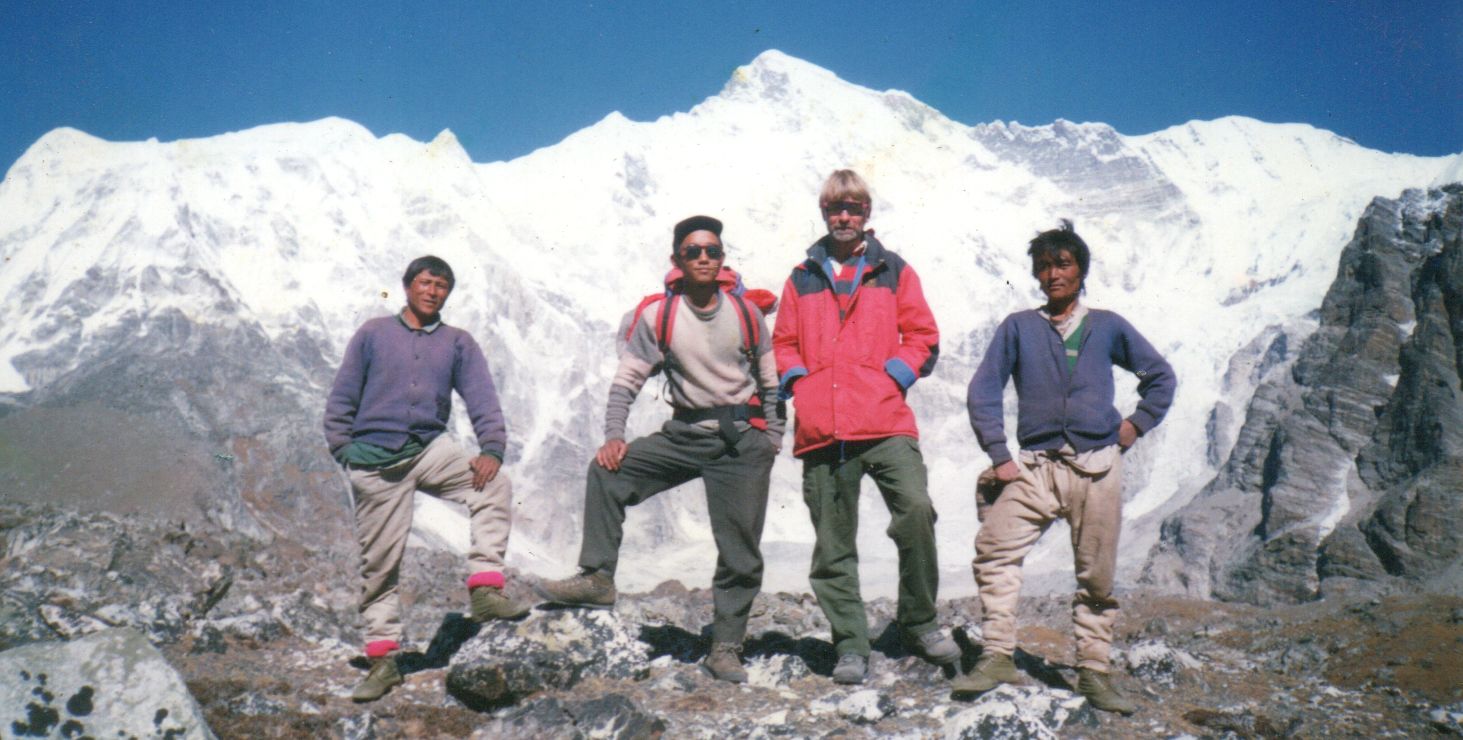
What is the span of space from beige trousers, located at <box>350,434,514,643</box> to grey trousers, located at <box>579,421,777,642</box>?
0.71 meters

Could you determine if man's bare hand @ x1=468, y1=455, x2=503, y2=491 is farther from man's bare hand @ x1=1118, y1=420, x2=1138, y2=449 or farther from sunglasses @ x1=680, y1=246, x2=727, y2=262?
man's bare hand @ x1=1118, y1=420, x2=1138, y2=449

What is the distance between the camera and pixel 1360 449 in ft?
206

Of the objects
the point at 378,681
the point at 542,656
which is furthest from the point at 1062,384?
the point at 378,681

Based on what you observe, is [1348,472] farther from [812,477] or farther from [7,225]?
[7,225]

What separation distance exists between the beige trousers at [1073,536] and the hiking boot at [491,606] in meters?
3.19

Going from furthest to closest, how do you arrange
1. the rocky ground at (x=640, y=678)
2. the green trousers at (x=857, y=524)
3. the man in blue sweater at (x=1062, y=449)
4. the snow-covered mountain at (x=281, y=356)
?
the snow-covered mountain at (x=281, y=356), the green trousers at (x=857, y=524), the man in blue sweater at (x=1062, y=449), the rocky ground at (x=640, y=678)

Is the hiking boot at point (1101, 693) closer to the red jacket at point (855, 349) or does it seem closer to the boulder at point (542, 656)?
the red jacket at point (855, 349)

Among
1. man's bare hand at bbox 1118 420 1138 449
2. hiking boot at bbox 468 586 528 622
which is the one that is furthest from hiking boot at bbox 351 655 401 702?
man's bare hand at bbox 1118 420 1138 449

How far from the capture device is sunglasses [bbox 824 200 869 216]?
6090 mm

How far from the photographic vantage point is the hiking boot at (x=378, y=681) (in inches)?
Answer: 240

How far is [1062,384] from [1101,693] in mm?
1867

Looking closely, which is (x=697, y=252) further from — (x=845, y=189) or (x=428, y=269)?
(x=428, y=269)

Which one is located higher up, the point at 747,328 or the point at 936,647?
the point at 747,328

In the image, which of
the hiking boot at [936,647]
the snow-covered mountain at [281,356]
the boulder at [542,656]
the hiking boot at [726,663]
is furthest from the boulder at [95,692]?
the snow-covered mountain at [281,356]
